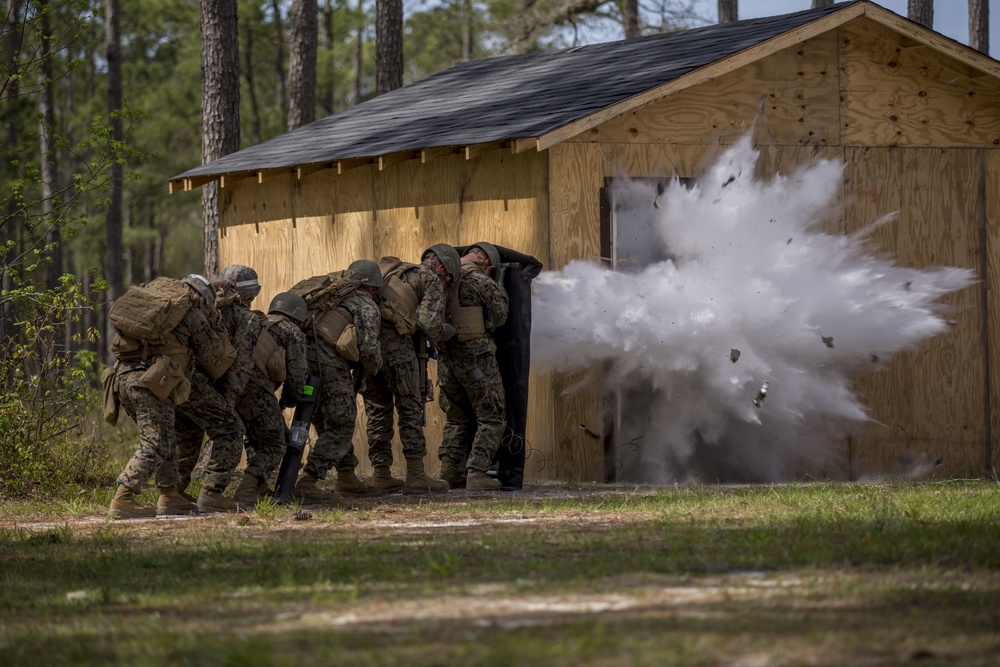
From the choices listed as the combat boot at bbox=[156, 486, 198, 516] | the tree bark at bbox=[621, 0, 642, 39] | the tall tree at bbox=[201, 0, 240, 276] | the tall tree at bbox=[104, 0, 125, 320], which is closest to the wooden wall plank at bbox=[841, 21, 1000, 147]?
the combat boot at bbox=[156, 486, 198, 516]

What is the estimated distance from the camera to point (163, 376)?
363 inches

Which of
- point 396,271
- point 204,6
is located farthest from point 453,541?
point 204,6

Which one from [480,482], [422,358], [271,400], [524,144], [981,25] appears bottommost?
[480,482]

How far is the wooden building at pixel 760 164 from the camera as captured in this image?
11789mm

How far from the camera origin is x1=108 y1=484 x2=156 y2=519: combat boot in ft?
A: 31.7

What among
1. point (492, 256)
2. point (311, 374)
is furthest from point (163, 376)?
point (492, 256)

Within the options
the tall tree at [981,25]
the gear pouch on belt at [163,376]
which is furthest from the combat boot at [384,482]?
the tall tree at [981,25]

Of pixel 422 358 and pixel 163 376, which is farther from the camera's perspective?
pixel 422 358

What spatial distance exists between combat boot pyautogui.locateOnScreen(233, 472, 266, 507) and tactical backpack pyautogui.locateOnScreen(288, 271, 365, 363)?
3.84ft

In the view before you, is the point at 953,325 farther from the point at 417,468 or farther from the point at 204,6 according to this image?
the point at 204,6

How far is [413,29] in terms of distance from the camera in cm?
4256

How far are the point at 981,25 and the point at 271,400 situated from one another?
70.1 feet

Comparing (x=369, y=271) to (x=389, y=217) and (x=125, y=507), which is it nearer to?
(x=125, y=507)

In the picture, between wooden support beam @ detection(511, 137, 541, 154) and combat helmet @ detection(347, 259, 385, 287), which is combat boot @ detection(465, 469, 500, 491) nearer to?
combat helmet @ detection(347, 259, 385, 287)
